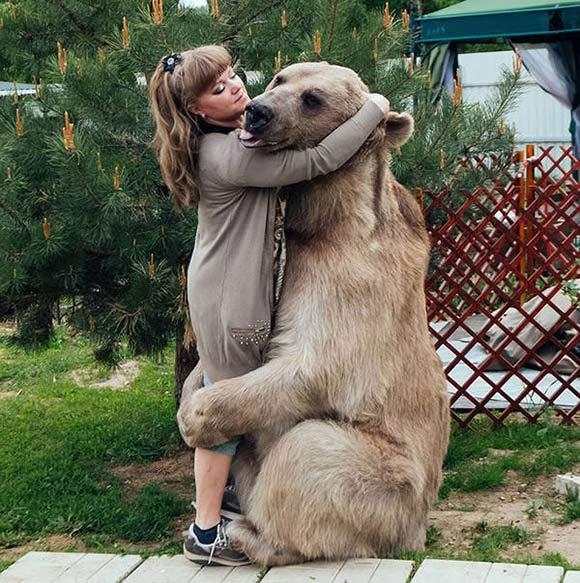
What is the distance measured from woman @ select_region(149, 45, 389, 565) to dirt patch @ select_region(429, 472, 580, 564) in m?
1.33

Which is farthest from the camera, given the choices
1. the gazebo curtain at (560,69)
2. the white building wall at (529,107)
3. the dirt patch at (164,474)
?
the white building wall at (529,107)

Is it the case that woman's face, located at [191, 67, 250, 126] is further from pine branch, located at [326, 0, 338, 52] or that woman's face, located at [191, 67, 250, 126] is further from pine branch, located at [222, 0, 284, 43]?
pine branch, located at [222, 0, 284, 43]

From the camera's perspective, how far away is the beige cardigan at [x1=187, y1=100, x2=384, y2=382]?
3.58 meters

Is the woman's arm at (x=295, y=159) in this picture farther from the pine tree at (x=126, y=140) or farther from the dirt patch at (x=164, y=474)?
the dirt patch at (x=164, y=474)

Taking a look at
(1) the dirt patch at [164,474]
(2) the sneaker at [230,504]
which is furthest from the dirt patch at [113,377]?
(2) the sneaker at [230,504]

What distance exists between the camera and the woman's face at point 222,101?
372cm

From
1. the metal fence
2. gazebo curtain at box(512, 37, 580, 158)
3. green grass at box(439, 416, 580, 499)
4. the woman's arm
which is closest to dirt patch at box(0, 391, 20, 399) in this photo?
the metal fence

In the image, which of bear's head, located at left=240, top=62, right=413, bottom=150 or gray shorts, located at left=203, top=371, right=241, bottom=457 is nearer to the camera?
bear's head, located at left=240, top=62, right=413, bottom=150

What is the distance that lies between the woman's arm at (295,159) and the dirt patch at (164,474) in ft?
7.71

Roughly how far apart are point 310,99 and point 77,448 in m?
3.38

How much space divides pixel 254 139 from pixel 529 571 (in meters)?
1.65

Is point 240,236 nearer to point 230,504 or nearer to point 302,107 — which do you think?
point 302,107

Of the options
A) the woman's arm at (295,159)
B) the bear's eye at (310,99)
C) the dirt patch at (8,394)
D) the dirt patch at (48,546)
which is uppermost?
the bear's eye at (310,99)

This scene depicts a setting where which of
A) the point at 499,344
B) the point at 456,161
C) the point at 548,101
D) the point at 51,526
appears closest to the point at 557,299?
the point at 499,344
